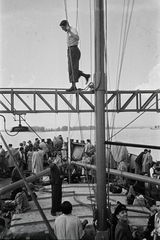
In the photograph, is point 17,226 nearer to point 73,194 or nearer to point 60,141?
point 73,194

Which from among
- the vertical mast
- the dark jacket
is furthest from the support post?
the dark jacket

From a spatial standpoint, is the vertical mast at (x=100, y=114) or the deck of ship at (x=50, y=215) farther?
the deck of ship at (x=50, y=215)

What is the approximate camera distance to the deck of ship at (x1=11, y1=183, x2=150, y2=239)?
525 cm

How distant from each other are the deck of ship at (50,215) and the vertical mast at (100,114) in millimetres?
300

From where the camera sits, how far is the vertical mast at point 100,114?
4113 mm

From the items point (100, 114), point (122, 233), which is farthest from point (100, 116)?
point (122, 233)

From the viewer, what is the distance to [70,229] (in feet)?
12.0

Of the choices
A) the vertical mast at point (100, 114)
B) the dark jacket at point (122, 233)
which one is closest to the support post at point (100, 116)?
the vertical mast at point (100, 114)

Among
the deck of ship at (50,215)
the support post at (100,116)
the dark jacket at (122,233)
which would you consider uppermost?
the support post at (100,116)

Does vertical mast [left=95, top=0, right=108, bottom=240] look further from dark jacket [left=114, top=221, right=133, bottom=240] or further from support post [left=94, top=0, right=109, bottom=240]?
dark jacket [left=114, top=221, right=133, bottom=240]

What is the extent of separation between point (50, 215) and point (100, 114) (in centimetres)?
304

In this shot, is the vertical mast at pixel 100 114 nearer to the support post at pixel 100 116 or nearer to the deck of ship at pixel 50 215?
the support post at pixel 100 116

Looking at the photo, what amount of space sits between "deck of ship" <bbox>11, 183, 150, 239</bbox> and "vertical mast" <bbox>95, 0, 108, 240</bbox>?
300mm

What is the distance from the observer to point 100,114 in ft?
13.7
